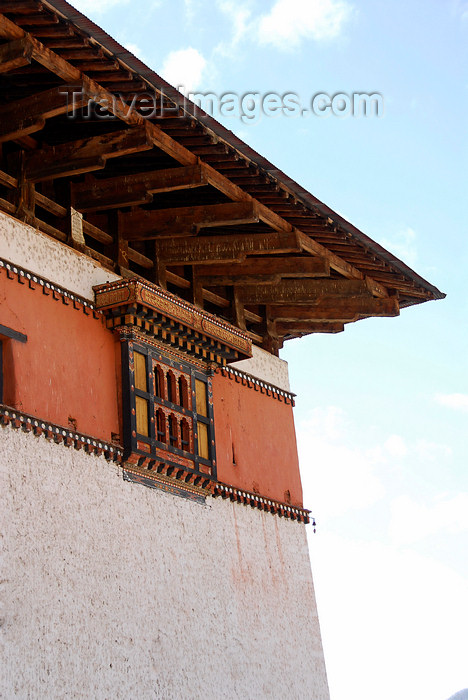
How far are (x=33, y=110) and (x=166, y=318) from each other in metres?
1.91

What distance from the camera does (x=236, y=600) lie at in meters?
8.39

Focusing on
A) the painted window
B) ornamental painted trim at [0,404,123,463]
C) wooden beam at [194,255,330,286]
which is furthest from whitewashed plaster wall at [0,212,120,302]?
wooden beam at [194,255,330,286]

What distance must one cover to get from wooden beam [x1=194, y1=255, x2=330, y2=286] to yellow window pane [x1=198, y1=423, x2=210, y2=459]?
1647mm

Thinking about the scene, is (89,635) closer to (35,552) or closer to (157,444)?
(35,552)

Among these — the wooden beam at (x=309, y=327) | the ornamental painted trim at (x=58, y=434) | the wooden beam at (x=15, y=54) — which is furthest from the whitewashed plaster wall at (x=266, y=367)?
the wooden beam at (x=15, y=54)

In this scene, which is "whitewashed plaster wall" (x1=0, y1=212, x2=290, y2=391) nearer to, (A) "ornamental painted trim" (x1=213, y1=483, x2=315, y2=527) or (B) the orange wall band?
(B) the orange wall band

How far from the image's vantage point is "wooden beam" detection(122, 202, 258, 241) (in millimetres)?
8375

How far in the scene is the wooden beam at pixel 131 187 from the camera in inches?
311

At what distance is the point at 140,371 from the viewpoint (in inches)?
315

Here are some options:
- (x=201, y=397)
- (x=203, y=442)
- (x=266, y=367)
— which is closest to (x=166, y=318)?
(x=201, y=397)

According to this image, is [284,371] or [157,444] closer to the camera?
[157,444]

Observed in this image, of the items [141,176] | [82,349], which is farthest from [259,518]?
[141,176]

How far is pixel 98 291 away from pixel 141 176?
0.94m

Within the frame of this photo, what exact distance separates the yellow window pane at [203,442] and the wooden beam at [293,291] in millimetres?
1976
